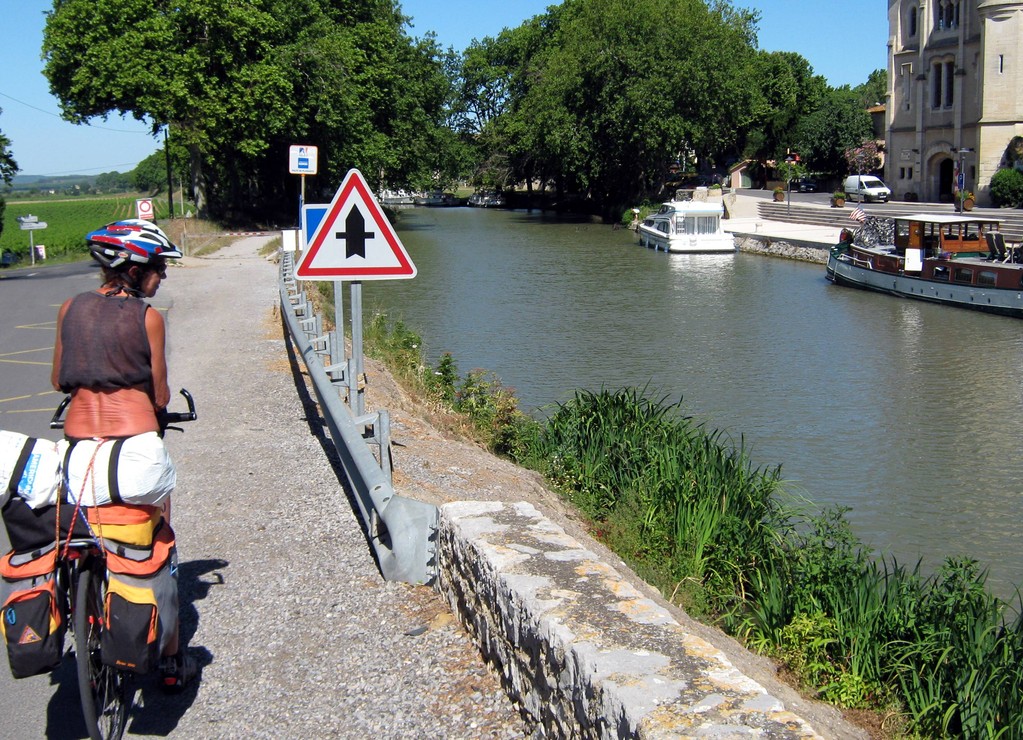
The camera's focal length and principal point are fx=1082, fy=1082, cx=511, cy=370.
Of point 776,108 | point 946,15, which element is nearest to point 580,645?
point 946,15

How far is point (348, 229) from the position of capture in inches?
290

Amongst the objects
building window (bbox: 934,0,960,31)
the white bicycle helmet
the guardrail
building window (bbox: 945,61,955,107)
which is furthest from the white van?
the white bicycle helmet

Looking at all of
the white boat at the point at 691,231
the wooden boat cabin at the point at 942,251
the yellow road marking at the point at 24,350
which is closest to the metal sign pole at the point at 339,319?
the yellow road marking at the point at 24,350

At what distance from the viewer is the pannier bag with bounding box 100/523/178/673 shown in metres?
3.85

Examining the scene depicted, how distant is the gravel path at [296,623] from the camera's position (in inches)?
170

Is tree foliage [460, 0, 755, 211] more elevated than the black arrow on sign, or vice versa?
tree foliage [460, 0, 755, 211]

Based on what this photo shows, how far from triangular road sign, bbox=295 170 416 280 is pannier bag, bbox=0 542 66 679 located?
12.5 feet

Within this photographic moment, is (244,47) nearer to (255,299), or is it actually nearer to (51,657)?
(255,299)

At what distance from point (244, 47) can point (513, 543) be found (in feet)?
138

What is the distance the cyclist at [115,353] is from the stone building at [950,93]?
159ft

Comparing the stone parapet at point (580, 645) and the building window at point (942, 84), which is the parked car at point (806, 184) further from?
the stone parapet at point (580, 645)

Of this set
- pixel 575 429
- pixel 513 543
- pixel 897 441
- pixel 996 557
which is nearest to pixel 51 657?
pixel 513 543

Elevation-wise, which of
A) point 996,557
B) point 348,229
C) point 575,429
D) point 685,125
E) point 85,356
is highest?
point 685,125

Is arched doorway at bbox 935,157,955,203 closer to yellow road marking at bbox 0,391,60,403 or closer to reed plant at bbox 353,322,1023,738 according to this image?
reed plant at bbox 353,322,1023,738
